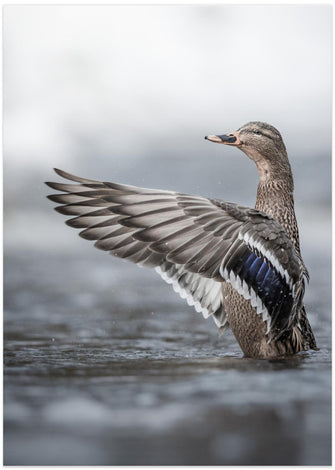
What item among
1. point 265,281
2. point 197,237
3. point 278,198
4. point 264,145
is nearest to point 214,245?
point 197,237

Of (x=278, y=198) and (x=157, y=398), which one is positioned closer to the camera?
(x=157, y=398)

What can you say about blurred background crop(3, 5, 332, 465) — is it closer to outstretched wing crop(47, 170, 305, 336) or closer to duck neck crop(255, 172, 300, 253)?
duck neck crop(255, 172, 300, 253)

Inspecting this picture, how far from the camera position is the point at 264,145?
5.09m

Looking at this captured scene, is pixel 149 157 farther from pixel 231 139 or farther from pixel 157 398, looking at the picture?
pixel 157 398

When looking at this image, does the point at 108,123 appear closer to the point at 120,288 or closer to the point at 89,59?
the point at 89,59

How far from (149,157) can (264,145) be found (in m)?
1.06

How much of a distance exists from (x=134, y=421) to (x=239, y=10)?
2768mm

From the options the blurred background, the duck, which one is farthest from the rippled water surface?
the duck

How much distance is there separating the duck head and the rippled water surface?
688 mm

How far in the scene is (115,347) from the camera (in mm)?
5203

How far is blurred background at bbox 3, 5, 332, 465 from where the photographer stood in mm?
4250

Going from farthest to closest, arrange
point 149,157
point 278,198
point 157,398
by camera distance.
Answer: point 149,157
point 278,198
point 157,398

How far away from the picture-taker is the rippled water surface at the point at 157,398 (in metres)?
3.86

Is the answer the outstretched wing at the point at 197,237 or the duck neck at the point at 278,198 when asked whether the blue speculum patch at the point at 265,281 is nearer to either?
the outstretched wing at the point at 197,237
